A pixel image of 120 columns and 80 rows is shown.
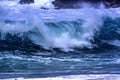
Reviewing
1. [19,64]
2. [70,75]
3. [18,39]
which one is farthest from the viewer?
[18,39]

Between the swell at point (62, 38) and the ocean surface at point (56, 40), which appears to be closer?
the ocean surface at point (56, 40)

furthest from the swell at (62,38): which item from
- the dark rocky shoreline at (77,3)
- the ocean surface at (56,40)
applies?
the dark rocky shoreline at (77,3)

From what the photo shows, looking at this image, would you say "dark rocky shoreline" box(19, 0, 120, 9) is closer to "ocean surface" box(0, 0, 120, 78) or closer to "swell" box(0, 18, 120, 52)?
"ocean surface" box(0, 0, 120, 78)

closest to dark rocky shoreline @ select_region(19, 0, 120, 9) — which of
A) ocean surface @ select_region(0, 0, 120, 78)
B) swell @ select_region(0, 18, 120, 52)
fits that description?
ocean surface @ select_region(0, 0, 120, 78)

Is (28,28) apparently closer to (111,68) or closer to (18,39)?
(18,39)

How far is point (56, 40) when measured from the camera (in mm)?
12828

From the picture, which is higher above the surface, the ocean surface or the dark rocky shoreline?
the dark rocky shoreline

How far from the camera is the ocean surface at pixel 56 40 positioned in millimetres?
10227

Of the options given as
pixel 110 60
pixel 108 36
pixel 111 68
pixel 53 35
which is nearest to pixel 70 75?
pixel 111 68

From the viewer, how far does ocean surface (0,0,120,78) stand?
10227mm

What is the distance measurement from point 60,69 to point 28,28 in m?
3.88

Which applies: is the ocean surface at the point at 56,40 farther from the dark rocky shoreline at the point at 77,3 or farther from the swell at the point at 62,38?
the dark rocky shoreline at the point at 77,3

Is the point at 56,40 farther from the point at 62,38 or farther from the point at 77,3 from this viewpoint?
the point at 77,3

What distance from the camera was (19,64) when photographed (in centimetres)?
1059
